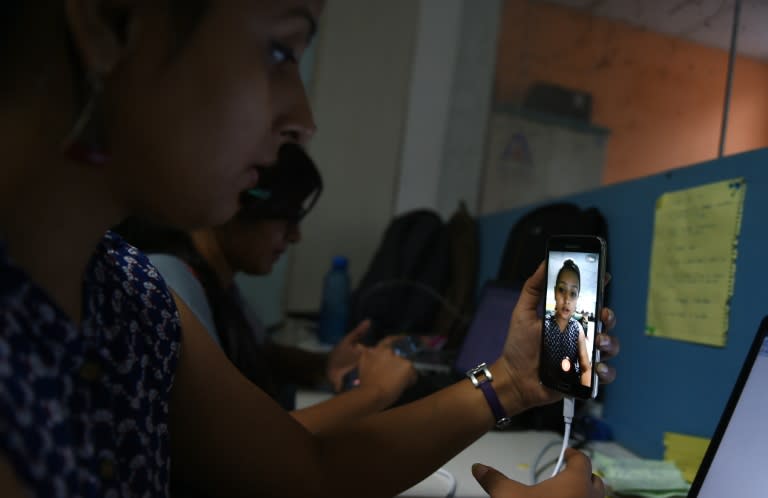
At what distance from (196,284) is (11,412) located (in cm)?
57

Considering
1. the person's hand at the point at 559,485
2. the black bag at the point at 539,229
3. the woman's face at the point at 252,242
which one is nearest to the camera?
the person's hand at the point at 559,485

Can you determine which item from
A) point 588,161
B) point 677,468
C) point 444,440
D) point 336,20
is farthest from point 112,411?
point 336,20

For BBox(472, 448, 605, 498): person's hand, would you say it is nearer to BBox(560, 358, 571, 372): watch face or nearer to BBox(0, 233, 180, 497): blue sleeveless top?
BBox(560, 358, 571, 372): watch face

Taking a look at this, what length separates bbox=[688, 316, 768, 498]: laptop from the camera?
476 millimetres

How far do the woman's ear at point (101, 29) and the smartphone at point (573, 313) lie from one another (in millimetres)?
446

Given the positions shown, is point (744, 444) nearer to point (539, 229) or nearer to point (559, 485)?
point (559, 485)

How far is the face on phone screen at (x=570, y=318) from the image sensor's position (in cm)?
52

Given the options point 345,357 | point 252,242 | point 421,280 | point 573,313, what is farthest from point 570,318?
point 421,280

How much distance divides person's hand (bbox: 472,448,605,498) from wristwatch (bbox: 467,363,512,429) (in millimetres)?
121

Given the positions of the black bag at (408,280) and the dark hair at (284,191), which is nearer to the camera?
the dark hair at (284,191)

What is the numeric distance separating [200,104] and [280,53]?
0.07 metres

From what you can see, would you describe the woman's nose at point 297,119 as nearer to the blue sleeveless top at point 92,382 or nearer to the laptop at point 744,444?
the blue sleeveless top at point 92,382

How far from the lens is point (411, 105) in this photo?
229 cm

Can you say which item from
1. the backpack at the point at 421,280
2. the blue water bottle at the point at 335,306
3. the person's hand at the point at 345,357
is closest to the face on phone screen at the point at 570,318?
the person's hand at the point at 345,357
